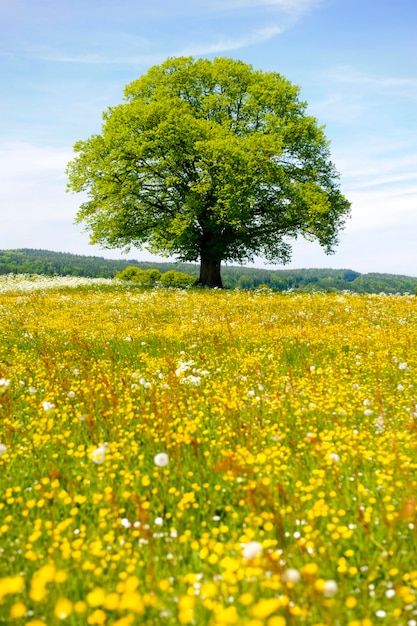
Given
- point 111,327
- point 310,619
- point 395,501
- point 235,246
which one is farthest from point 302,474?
point 235,246

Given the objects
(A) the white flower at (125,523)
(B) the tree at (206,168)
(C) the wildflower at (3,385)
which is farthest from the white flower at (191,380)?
(B) the tree at (206,168)

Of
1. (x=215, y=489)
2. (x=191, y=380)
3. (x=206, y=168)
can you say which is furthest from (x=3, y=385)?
(x=206, y=168)

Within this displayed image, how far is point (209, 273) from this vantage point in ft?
99.3

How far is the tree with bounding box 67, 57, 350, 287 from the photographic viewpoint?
2556 centimetres

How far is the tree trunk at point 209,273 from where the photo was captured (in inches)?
1185

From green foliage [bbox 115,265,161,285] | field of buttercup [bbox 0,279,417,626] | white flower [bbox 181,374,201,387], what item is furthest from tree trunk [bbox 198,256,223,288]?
white flower [bbox 181,374,201,387]

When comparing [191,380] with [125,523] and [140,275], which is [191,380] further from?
[140,275]

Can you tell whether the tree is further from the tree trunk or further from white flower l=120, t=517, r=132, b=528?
white flower l=120, t=517, r=132, b=528

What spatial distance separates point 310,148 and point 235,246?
24.5 feet

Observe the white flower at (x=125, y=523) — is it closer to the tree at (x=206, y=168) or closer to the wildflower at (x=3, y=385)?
the wildflower at (x=3, y=385)

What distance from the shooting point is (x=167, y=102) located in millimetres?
26953

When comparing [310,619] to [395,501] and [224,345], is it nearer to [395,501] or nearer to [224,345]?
[395,501]

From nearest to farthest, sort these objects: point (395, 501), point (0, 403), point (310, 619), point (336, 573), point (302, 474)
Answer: point (310, 619) < point (336, 573) < point (395, 501) < point (302, 474) < point (0, 403)

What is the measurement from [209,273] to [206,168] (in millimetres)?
6932
